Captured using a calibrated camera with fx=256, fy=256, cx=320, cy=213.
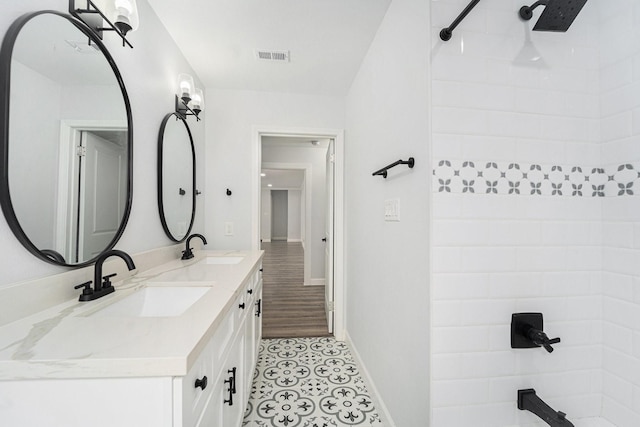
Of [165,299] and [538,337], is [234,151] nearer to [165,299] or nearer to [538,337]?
[165,299]

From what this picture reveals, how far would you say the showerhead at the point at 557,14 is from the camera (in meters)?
0.87

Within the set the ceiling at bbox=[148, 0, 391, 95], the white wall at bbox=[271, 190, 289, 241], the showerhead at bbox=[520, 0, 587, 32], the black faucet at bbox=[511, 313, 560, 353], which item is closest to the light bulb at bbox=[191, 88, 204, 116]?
the ceiling at bbox=[148, 0, 391, 95]

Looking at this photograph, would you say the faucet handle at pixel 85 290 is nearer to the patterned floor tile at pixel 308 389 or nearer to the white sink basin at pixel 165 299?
the white sink basin at pixel 165 299

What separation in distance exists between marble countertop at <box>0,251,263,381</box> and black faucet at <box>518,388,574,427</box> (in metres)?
1.18

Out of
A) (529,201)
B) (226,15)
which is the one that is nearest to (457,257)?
(529,201)

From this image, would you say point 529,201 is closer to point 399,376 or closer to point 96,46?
point 399,376

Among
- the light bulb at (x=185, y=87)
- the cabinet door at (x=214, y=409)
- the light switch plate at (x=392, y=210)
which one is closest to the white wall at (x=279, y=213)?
the light bulb at (x=185, y=87)

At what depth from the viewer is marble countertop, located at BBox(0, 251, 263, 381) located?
55 centimetres

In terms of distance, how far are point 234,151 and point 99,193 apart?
4.68ft

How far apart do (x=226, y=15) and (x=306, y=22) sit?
1.56ft

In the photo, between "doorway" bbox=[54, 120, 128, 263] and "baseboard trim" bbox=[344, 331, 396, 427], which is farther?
"baseboard trim" bbox=[344, 331, 396, 427]

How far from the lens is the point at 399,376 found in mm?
1254

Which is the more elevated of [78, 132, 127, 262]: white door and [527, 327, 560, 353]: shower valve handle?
[78, 132, 127, 262]: white door

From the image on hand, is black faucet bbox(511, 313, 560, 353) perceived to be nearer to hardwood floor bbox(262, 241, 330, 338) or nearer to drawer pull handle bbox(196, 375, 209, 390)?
drawer pull handle bbox(196, 375, 209, 390)
